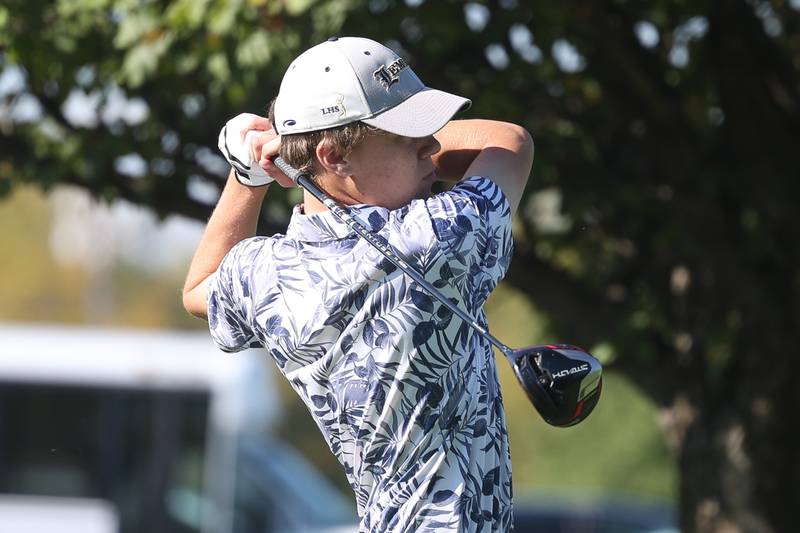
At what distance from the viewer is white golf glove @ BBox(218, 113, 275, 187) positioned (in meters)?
2.88

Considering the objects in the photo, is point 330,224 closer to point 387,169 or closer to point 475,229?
point 387,169

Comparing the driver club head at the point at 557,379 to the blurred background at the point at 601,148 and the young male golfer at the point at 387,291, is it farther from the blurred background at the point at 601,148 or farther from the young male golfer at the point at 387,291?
the blurred background at the point at 601,148

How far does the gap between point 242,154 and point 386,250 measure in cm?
51

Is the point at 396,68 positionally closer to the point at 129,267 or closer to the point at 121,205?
the point at 121,205

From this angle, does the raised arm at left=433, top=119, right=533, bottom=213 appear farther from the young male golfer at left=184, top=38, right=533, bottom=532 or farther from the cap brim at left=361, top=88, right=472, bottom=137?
the cap brim at left=361, top=88, right=472, bottom=137

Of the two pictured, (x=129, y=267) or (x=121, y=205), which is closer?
(x=121, y=205)

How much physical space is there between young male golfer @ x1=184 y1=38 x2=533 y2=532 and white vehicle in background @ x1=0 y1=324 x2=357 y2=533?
366 inches

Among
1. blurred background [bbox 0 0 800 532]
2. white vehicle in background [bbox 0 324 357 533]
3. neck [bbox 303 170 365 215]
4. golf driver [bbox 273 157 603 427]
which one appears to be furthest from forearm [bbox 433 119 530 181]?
white vehicle in background [bbox 0 324 357 533]

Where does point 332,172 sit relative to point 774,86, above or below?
above

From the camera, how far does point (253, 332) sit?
2.80 metres

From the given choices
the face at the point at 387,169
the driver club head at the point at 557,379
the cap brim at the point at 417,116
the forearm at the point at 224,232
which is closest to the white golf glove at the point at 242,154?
the forearm at the point at 224,232

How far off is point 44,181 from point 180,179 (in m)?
0.65

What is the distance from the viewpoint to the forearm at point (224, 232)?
2953mm

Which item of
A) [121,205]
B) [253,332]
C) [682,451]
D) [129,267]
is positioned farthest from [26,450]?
[129,267]
